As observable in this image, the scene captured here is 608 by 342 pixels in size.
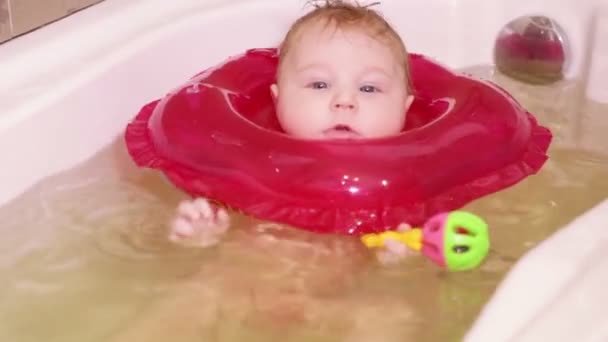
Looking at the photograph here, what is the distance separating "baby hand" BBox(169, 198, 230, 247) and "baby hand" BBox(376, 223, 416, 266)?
217 mm

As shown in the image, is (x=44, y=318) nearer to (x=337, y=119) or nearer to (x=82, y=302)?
(x=82, y=302)

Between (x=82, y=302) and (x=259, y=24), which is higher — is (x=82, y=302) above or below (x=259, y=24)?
below

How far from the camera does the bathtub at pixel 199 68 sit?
0.91 meters

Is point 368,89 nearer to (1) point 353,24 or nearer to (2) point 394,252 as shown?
(1) point 353,24

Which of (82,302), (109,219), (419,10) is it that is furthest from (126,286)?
(419,10)

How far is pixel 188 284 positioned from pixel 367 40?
1.51 feet

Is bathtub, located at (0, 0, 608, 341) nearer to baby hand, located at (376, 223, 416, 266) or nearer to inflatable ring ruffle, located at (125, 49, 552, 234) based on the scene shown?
inflatable ring ruffle, located at (125, 49, 552, 234)

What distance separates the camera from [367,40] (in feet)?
4.61

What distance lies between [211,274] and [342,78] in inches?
14.0

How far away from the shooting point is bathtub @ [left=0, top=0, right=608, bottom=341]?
91 cm

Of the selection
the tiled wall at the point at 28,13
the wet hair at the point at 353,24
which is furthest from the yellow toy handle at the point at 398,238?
the tiled wall at the point at 28,13

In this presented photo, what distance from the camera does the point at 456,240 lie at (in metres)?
1.14

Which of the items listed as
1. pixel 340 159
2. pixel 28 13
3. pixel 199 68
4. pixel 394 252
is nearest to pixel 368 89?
pixel 340 159

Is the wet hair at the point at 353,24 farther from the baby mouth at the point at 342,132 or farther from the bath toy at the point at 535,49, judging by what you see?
the bath toy at the point at 535,49
